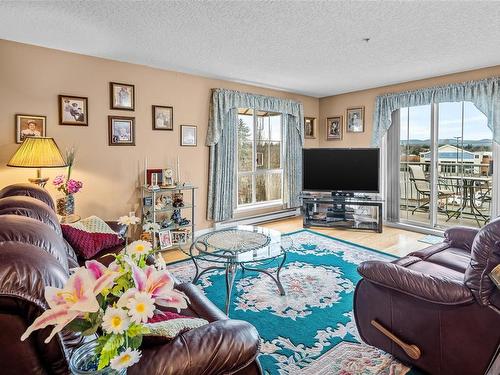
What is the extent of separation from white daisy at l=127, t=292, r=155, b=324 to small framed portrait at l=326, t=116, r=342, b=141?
5.81 m

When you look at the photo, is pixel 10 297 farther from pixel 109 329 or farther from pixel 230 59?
pixel 230 59

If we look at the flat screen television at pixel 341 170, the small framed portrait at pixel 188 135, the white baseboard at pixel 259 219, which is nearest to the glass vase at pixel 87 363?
the small framed portrait at pixel 188 135

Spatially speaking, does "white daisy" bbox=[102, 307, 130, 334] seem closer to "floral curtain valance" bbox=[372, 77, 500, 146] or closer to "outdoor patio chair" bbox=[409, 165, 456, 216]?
"floral curtain valance" bbox=[372, 77, 500, 146]

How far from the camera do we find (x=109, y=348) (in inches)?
26.3

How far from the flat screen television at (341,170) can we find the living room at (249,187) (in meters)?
0.04

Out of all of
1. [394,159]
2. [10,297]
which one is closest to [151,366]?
[10,297]

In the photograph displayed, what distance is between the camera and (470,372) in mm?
1545

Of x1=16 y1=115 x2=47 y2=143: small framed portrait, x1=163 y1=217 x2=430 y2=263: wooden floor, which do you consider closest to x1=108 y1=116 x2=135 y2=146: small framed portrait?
x1=16 y1=115 x2=47 y2=143: small framed portrait

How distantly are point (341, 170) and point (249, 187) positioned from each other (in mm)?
1581

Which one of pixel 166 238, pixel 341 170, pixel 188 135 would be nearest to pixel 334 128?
pixel 341 170

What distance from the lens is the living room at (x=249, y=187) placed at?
1000mm

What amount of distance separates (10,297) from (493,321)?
6.24 feet

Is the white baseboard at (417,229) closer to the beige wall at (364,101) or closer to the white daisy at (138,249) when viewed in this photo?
the beige wall at (364,101)

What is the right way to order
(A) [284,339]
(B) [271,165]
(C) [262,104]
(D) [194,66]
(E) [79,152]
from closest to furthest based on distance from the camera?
1. (A) [284,339]
2. (E) [79,152]
3. (D) [194,66]
4. (C) [262,104]
5. (B) [271,165]
